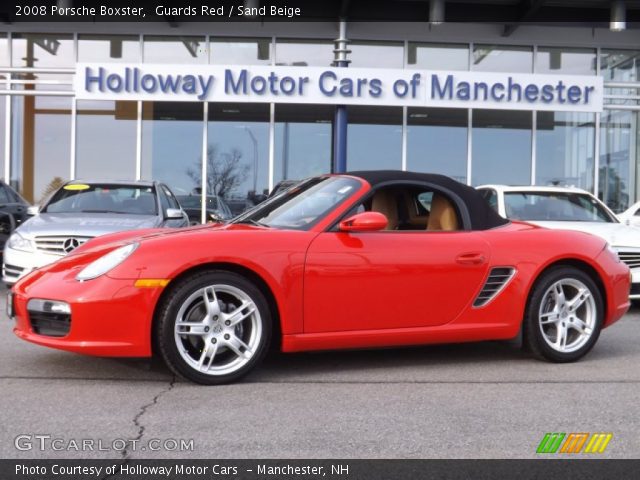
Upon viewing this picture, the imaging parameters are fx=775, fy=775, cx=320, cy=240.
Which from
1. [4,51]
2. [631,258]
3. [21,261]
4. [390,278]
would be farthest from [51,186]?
[390,278]

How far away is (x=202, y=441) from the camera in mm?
3586

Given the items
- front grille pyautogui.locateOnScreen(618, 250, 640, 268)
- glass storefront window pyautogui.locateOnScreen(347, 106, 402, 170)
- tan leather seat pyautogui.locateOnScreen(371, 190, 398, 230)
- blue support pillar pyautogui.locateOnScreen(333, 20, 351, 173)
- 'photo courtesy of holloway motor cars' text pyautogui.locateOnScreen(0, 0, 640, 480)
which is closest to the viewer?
'photo courtesy of holloway motor cars' text pyautogui.locateOnScreen(0, 0, 640, 480)

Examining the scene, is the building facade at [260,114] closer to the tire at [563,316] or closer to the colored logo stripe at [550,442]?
the tire at [563,316]

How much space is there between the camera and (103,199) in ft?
31.0

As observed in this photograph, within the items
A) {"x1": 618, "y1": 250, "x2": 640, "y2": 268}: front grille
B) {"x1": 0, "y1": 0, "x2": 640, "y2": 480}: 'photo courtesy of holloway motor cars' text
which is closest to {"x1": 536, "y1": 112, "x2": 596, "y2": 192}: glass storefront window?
{"x1": 0, "y1": 0, "x2": 640, "y2": 480}: 'photo courtesy of holloway motor cars' text

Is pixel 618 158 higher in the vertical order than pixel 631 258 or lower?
higher

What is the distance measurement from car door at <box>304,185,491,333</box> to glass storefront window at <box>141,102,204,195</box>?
1274cm

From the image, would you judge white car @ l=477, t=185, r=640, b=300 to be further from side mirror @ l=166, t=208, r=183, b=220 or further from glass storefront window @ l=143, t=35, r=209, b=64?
glass storefront window @ l=143, t=35, r=209, b=64

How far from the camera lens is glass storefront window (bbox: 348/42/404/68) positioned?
1767 centimetres

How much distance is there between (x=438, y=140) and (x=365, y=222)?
44.1 feet

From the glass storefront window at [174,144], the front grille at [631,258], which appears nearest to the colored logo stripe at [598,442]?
the front grille at [631,258]

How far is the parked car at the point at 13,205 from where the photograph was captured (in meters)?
10.7
